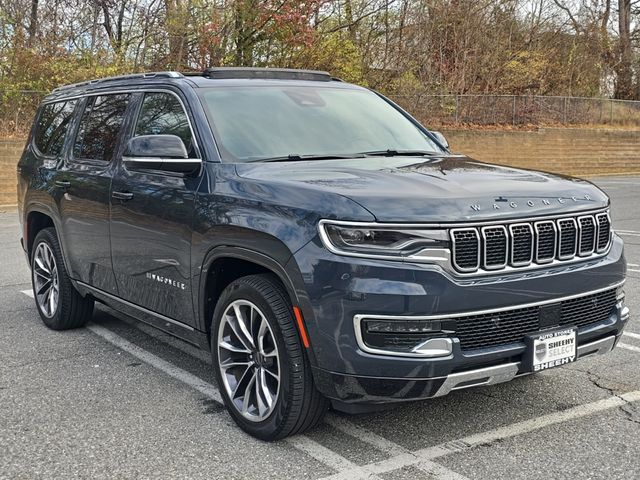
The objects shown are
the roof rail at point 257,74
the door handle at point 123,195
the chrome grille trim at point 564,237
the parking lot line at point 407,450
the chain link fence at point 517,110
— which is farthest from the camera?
the chain link fence at point 517,110

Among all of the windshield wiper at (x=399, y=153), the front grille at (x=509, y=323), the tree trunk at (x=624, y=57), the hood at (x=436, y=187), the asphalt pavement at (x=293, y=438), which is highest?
the tree trunk at (x=624, y=57)

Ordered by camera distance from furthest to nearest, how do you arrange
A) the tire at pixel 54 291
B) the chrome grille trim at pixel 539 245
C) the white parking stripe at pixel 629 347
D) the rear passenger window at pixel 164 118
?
the tire at pixel 54 291
the white parking stripe at pixel 629 347
the rear passenger window at pixel 164 118
the chrome grille trim at pixel 539 245

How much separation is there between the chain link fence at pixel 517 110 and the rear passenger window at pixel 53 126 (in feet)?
62.7

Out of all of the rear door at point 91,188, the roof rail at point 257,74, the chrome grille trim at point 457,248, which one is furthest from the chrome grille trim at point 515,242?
the rear door at point 91,188

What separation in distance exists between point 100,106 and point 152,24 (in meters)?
16.4

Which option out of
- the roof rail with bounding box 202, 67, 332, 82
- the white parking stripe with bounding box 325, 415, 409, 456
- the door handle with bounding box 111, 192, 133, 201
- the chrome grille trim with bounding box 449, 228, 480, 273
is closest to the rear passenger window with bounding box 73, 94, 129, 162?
the door handle with bounding box 111, 192, 133, 201

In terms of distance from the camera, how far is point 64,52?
19750 millimetres

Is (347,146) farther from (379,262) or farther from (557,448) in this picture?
(557,448)

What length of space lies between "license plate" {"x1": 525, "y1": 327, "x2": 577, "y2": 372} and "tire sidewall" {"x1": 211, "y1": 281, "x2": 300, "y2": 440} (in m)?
1.14

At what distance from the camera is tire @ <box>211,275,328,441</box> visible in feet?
12.0

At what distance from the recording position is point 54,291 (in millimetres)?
6277

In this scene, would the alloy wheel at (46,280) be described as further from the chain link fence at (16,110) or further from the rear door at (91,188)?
the chain link fence at (16,110)

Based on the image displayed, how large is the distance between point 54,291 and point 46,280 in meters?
0.24

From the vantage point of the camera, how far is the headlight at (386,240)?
132 inches
